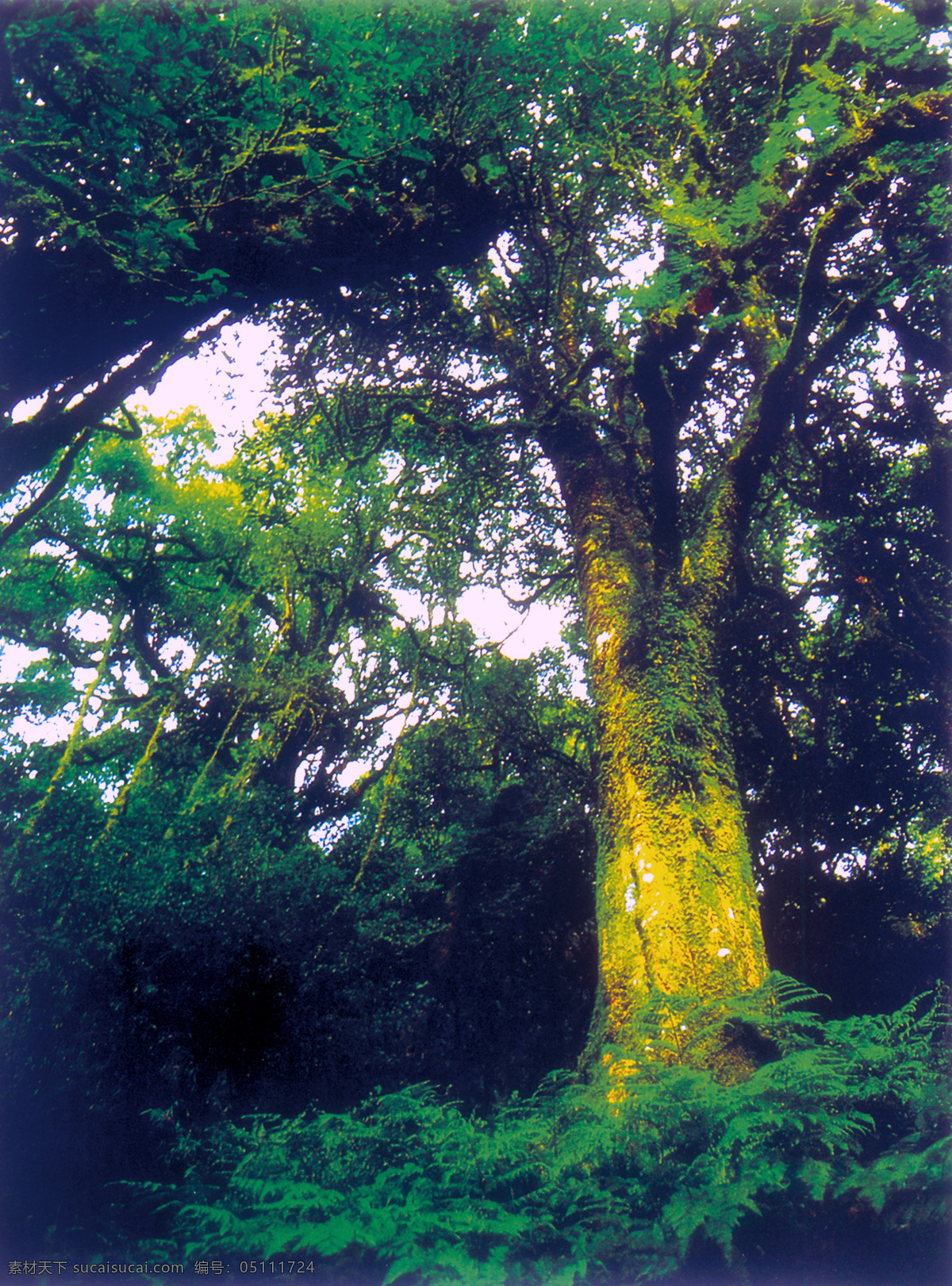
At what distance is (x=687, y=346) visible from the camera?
9.34 metres

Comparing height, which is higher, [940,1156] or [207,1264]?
[940,1156]

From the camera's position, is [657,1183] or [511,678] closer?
[657,1183]

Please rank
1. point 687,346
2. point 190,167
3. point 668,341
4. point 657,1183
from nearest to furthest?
point 657,1183 → point 190,167 → point 668,341 → point 687,346

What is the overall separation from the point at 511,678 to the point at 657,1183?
871cm

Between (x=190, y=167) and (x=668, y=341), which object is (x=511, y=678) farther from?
(x=190, y=167)

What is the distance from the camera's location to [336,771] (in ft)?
42.6

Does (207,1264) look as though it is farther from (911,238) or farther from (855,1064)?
(911,238)

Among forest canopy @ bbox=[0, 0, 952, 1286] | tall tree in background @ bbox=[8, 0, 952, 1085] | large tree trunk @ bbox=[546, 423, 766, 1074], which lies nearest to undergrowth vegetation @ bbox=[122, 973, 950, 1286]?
forest canopy @ bbox=[0, 0, 952, 1286]

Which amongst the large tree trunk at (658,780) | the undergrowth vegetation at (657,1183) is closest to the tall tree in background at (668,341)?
the large tree trunk at (658,780)

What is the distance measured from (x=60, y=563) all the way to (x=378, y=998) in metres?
11.1

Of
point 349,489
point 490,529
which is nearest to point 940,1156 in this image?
point 490,529

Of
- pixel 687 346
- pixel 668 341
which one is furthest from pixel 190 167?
pixel 687 346

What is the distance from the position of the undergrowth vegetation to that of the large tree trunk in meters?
0.57

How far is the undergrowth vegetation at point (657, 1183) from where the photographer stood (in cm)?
329
